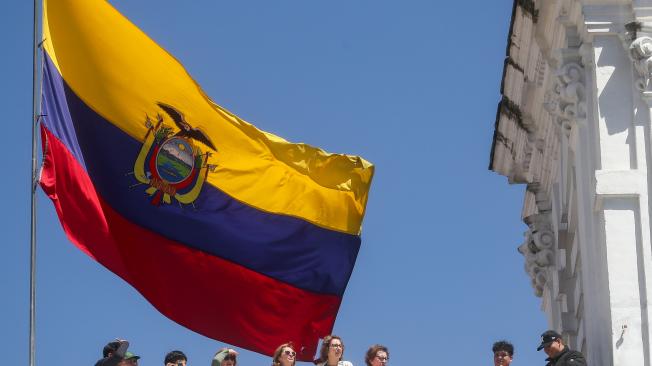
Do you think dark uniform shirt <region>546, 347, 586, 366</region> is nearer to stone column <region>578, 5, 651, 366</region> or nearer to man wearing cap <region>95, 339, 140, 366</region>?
stone column <region>578, 5, 651, 366</region>

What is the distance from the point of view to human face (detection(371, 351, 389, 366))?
97.2 ft

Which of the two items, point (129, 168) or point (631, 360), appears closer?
point (631, 360)

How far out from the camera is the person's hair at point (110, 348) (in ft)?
91.4

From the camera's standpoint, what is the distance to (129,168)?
32.5 meters

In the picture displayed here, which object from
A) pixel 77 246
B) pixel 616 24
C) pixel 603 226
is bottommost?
pixel 77 246

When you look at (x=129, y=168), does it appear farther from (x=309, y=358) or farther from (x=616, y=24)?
(x=616, y=24)

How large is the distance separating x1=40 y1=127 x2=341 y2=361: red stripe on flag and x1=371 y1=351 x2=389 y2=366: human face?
3.19 m

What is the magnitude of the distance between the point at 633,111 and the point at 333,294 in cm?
555

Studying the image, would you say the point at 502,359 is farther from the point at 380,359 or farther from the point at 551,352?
the point at 380,359

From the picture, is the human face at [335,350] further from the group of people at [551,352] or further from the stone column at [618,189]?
the stone column at [618,189]

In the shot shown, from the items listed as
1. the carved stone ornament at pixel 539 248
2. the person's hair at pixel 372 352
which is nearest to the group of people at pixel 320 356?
the person's hair at pixel 372 352

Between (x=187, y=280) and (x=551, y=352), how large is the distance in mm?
5989

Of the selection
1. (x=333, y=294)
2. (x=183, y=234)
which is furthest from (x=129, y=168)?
(x=333, y=294)

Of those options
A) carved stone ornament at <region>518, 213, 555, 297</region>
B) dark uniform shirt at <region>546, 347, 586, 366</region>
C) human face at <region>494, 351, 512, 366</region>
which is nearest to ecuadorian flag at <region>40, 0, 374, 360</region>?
human face at <region>494, 351, 512, 366</region>
